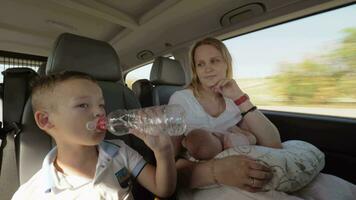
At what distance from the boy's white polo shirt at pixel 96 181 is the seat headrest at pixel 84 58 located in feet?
1.47

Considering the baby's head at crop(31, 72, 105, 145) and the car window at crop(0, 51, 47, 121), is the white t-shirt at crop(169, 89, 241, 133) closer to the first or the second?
the baby's head at crop(31, 72, 105, 145)

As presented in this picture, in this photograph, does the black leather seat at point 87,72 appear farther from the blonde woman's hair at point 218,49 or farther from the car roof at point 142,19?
the car roof at point 142,19

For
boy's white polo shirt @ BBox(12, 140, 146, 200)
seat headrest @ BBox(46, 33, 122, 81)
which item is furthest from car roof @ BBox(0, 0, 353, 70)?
boy's white polo shirt @ BBox(12, 140, 146, 200)

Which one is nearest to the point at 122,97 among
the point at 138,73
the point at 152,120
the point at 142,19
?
the point at 152,120

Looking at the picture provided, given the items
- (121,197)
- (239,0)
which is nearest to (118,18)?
(239,0)

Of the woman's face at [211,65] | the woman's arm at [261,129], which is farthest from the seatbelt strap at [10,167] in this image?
the woman's arm at [261,129]

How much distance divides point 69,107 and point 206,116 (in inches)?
23.0

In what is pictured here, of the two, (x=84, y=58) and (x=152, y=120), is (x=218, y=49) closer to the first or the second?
(x=152, y=120)

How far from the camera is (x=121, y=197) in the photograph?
3.33 feet

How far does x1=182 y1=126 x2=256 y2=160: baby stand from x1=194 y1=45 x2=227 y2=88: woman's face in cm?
26

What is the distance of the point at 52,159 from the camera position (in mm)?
1057

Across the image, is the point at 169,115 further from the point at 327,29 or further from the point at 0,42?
the point at 0,42

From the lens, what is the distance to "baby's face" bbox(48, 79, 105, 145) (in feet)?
3.14

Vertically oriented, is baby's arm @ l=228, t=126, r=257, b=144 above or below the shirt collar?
above
